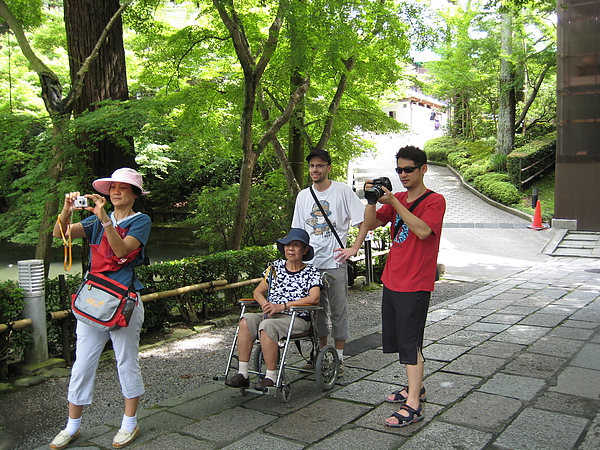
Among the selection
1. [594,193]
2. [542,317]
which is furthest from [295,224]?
[594,193]

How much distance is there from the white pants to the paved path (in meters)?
0.33

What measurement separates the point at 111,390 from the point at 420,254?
2.78 meters

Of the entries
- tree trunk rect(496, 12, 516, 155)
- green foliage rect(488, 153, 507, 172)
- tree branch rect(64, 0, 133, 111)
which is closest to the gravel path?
tree branch rect(64, 0, 133, 111)

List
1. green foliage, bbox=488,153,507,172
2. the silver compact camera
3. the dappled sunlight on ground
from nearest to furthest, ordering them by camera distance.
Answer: the silver compact camera
the dappled sunlight on ground
green foliage, bbox=488,153,507,172

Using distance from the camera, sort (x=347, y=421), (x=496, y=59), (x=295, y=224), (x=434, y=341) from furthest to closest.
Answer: (x=496, y=59)
(x=434, y=341)
(x=295, y=224)
(x=347, y=421)

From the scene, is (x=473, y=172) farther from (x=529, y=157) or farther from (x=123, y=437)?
(x=123, y=437)

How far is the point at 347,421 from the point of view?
3.70m

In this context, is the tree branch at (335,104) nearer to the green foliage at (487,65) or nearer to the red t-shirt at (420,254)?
the red t-shirt at (420,254)

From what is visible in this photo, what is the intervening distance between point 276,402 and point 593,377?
259 centimetres

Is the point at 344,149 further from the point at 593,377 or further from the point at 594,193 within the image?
the point at 593,377

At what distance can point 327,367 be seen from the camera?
14.3 ft

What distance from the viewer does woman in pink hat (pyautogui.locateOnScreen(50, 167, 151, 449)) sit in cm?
341

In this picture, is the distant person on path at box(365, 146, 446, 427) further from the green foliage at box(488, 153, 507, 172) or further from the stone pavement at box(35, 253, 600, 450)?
the green foliage at box(488, 153, 507, 172)

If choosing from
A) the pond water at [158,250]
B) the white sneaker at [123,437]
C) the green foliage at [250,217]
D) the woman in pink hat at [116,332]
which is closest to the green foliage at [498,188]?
the pond water at [158,250]
